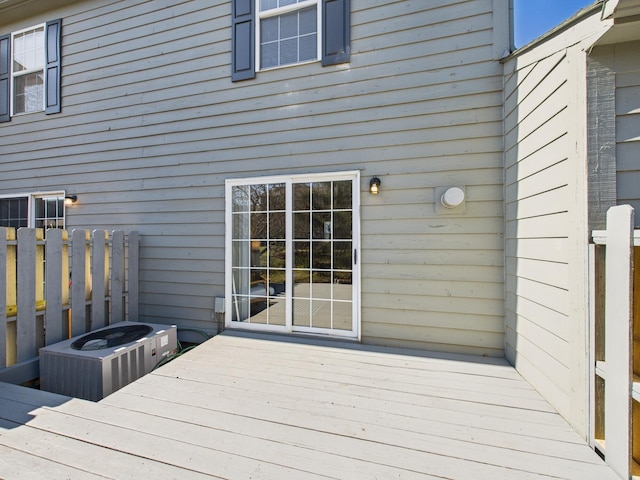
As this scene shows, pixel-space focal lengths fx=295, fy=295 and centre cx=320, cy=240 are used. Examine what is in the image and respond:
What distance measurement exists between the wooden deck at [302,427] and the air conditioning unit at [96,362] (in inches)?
11.8

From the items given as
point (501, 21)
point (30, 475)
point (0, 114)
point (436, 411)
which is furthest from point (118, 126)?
point (436, 411)

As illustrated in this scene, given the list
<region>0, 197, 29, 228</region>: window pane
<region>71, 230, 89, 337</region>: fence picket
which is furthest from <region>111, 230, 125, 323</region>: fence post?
<region>0, 197, 29, 228</region>: window pane

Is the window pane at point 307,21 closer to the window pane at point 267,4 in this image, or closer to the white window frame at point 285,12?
the white window frame at point 285,12

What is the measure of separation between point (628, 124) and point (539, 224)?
2.38 feet

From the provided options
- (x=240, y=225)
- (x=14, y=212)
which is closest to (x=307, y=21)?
(x=240, y=225)

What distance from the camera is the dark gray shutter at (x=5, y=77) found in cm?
468

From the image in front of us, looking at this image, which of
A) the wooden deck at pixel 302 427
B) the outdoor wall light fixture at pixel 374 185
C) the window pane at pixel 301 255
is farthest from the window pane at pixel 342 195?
the wooden deck at pixel 302 427

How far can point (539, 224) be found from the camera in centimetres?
210

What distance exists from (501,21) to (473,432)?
3.30 metres

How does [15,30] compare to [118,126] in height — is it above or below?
above

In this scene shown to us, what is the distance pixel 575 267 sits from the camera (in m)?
1.71

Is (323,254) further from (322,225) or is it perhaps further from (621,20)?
(621,20)

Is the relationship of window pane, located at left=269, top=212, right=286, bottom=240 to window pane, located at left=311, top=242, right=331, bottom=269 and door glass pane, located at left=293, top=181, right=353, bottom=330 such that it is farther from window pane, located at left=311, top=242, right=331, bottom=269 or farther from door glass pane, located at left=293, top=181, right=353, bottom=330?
window pane, located at left=311, top=242, right=331, bottom=269

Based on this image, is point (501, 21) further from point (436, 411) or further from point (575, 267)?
point (436, 411)
